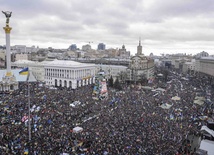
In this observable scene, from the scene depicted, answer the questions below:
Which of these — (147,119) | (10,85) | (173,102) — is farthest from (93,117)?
(10,85)

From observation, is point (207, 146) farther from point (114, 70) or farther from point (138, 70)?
point (114, 70)

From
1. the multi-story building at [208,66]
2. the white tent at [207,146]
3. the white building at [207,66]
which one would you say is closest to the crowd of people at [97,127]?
the white tent at [207,146]

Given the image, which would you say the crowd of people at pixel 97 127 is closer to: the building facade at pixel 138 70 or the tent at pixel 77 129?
the tent at pixel 77 129

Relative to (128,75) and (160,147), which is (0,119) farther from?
(128,75)

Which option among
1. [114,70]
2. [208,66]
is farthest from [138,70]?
[208,66]

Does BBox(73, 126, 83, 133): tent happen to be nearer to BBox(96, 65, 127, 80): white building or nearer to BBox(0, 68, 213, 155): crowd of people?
BBox(0, 68, 213, 155): crowd of people

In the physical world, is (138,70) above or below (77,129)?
above
